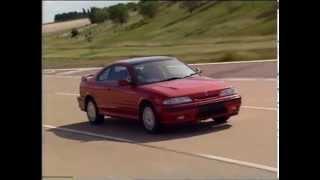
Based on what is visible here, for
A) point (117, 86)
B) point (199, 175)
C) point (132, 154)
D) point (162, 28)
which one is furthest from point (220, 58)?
point (199, 175)

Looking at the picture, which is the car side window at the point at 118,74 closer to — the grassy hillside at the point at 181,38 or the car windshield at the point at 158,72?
the car windshield at the point at 158,72

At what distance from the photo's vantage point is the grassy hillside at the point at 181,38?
834 centimetres

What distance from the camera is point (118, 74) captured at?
1010cm

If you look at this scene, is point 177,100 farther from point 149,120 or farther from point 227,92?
point 227,92

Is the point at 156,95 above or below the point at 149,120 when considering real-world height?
above

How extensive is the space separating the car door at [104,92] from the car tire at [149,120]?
730mm

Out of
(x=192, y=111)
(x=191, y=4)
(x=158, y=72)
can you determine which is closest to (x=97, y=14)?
(x=192, y=111)

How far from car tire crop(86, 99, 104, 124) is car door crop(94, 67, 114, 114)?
0.09m

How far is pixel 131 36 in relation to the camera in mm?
13133

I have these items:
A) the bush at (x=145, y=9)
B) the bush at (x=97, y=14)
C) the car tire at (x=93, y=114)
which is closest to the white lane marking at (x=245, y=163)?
the bush at (x=97, y=14)

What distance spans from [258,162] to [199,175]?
823mm

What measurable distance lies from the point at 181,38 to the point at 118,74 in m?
11.8

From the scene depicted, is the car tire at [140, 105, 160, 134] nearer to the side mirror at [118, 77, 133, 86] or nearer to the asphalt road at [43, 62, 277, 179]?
the asphalt road at [43, 62, 277, 179]
